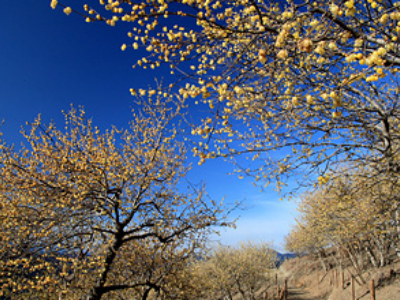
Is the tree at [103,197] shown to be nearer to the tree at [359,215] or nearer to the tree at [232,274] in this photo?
the tree at [359,215]

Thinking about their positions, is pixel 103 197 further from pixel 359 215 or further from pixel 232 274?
pixel 232 274

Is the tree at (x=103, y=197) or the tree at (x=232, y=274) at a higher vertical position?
the tree at (x=103, y=197)

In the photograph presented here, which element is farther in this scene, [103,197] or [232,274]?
[232,274]

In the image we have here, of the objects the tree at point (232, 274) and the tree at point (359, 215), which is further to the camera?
the tree at point (232, 274)

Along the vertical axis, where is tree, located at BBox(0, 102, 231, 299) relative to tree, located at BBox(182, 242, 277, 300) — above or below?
above

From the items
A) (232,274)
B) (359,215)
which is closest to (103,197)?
(359,215)

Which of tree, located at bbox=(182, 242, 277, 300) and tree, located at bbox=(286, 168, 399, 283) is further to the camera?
tree, located at bbox=(182, 242, 277, 300)

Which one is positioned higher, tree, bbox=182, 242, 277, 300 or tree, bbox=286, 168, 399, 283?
tree, bbox=286, 168, 399, 283

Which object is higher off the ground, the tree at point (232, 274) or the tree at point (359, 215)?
the tree at point (359, 215)

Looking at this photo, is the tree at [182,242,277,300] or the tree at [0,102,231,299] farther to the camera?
the tree at [182,242,277,300]

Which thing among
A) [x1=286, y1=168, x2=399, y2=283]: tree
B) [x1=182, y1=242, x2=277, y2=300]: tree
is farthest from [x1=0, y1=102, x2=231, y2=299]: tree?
[x1=182, y1=242, x2=277, y2=300]: tree

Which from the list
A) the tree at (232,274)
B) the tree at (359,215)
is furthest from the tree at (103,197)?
the tree at (232,274)

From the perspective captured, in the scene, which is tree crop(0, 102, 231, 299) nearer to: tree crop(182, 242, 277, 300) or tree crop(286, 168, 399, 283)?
tree crop(286, 168, 399, 283)

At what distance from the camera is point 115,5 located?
2609 mm
